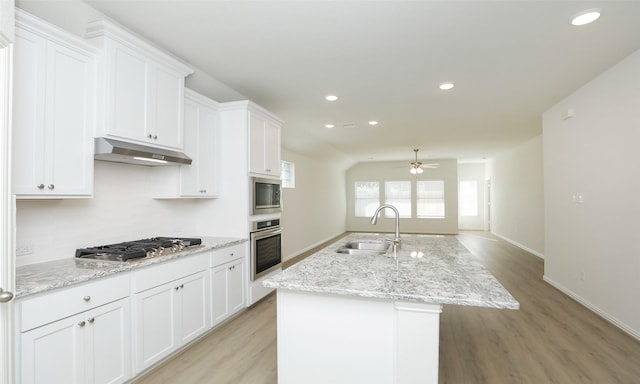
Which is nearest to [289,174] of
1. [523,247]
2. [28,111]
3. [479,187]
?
[28,111]

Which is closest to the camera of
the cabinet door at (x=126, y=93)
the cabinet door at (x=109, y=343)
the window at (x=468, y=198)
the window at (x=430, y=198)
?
the cabinet door at (x=109, y=343)

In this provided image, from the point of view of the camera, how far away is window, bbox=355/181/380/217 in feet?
37.2

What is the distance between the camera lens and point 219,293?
118 inches

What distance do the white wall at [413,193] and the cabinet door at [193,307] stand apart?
8216mm

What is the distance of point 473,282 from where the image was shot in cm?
153

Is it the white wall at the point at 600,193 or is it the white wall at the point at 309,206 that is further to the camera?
the white wall at the point at 309,206

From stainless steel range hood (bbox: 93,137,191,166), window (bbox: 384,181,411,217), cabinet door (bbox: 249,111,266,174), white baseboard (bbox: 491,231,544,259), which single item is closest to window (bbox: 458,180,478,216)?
white baseboard (bbox: 491,231,544,259)

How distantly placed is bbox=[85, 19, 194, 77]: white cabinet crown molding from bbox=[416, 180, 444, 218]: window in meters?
9.53

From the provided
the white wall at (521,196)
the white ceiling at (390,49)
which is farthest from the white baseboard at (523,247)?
the white ceiling at (390,49)

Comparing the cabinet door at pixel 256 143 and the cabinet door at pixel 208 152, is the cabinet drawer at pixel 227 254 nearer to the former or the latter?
the cabinet door at pixel 208 152

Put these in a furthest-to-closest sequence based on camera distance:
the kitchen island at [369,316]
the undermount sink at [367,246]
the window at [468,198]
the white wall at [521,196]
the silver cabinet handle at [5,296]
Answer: the window at [468,198] → the white wall at [521,196] → the undermount sink at [367,246] → the kitchen island at [369,316] → the silver cabinet handle at [5,296]

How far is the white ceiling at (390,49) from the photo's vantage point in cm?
212

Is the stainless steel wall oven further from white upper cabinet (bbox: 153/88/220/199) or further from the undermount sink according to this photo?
the undermount sink

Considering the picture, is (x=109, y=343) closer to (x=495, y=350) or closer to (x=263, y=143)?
(x=263, y=143)
